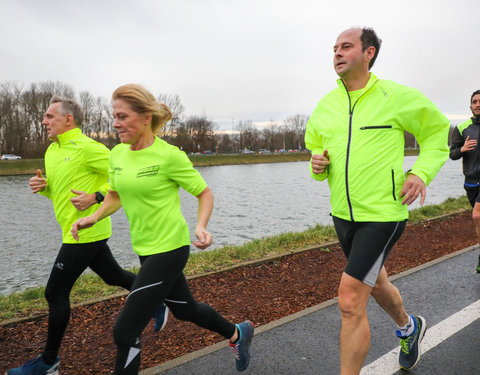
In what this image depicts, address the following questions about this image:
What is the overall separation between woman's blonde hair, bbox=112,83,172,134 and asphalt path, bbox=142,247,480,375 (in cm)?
181

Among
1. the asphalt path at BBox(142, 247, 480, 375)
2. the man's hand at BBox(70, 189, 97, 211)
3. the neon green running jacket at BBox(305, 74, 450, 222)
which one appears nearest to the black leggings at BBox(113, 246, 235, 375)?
the asphalt path at BBox(142, 247, 480, 375)

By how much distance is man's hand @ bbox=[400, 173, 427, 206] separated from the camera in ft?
8.20

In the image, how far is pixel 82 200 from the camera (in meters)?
3.05

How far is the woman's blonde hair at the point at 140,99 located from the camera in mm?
2576

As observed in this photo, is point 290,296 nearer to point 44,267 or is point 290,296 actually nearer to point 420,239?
point 420,239

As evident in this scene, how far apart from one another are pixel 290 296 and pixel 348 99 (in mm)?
2645

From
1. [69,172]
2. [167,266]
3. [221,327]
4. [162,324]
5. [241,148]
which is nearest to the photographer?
[167,266]

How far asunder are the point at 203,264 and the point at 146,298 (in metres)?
3.36

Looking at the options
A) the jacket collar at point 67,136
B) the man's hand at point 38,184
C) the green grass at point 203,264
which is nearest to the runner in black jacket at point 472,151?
the green grass at point 203,264

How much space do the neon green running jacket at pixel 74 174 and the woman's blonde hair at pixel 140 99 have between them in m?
0.80

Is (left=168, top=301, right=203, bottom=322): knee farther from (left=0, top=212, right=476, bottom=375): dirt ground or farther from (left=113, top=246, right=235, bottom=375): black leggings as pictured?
(left=0, top=212, right=476, bottom=375): dirt ground

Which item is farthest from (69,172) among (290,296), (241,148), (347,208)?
(241,148)

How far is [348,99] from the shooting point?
274 centimetres

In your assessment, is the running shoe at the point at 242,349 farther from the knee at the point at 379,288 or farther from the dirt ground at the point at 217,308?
the knee at the point at 379,288
